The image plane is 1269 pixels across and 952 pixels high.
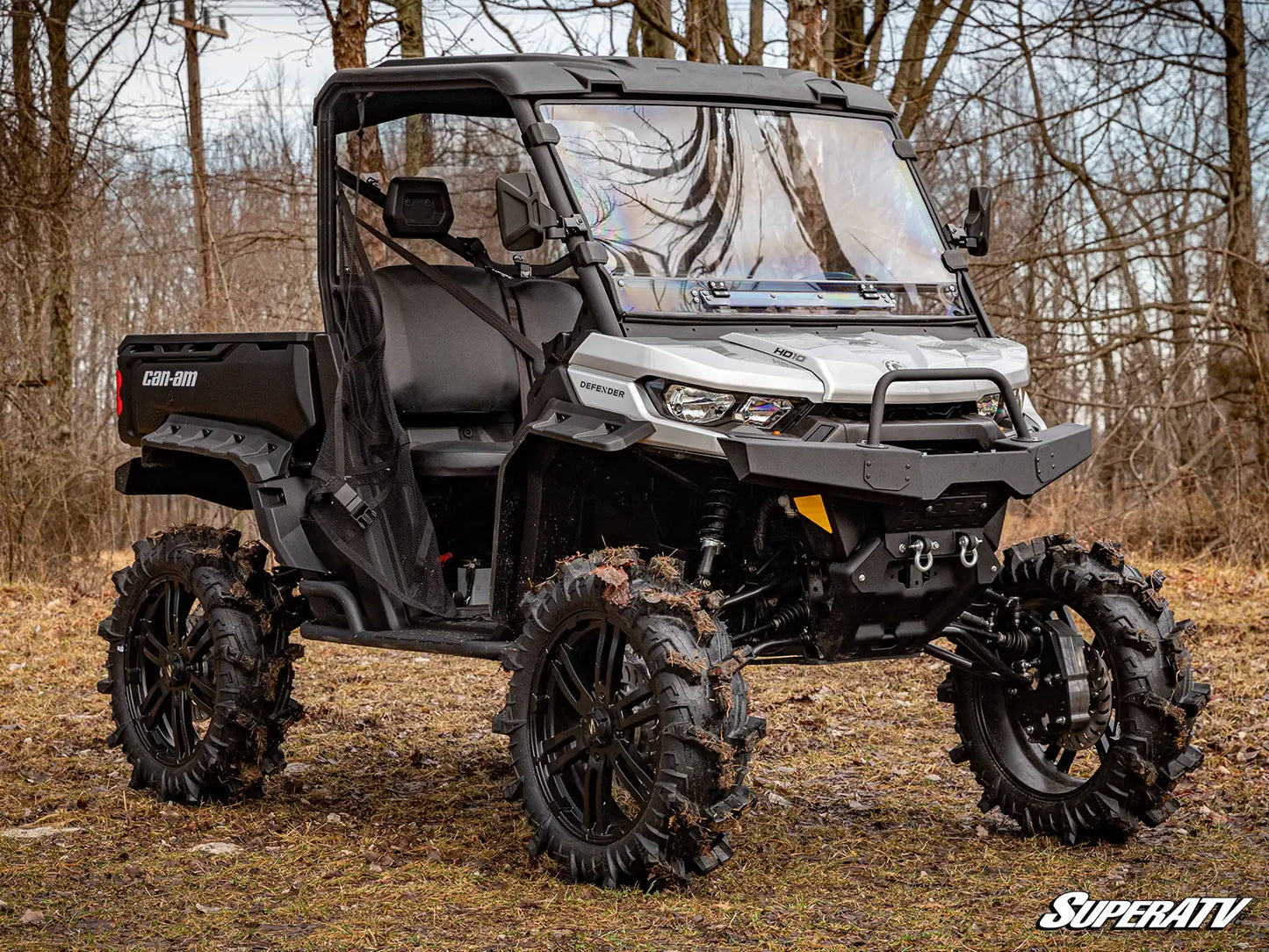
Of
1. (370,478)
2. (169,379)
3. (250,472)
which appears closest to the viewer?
(370,478)

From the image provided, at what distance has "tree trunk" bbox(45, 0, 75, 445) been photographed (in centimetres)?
1513

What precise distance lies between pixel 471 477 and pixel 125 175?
41.1 ft

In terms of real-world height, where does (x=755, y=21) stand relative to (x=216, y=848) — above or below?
above

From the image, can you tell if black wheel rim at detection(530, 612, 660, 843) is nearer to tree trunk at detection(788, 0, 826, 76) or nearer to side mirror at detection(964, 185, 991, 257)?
side mirror at detection(964, 185, 991, 257)

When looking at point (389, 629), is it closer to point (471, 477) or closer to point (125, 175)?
point (471, 477)

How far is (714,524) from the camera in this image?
5.24 metres

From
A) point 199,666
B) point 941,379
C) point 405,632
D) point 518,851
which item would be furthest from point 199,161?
point 941,379

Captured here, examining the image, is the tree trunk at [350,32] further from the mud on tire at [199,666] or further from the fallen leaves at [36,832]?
the fallen leaves at [36,832]

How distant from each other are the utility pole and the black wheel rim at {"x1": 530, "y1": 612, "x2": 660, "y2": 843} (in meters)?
11.5

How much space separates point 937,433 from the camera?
501cm

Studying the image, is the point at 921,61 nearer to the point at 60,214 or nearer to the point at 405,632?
the point at 60,214

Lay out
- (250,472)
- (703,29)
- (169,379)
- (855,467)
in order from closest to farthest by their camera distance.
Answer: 1. (855,467)
2. (250,472)
3. (169,379)
4. (703,29)

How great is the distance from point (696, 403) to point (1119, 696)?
1.79 meters

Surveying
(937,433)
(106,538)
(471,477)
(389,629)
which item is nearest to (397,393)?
(471,477)
